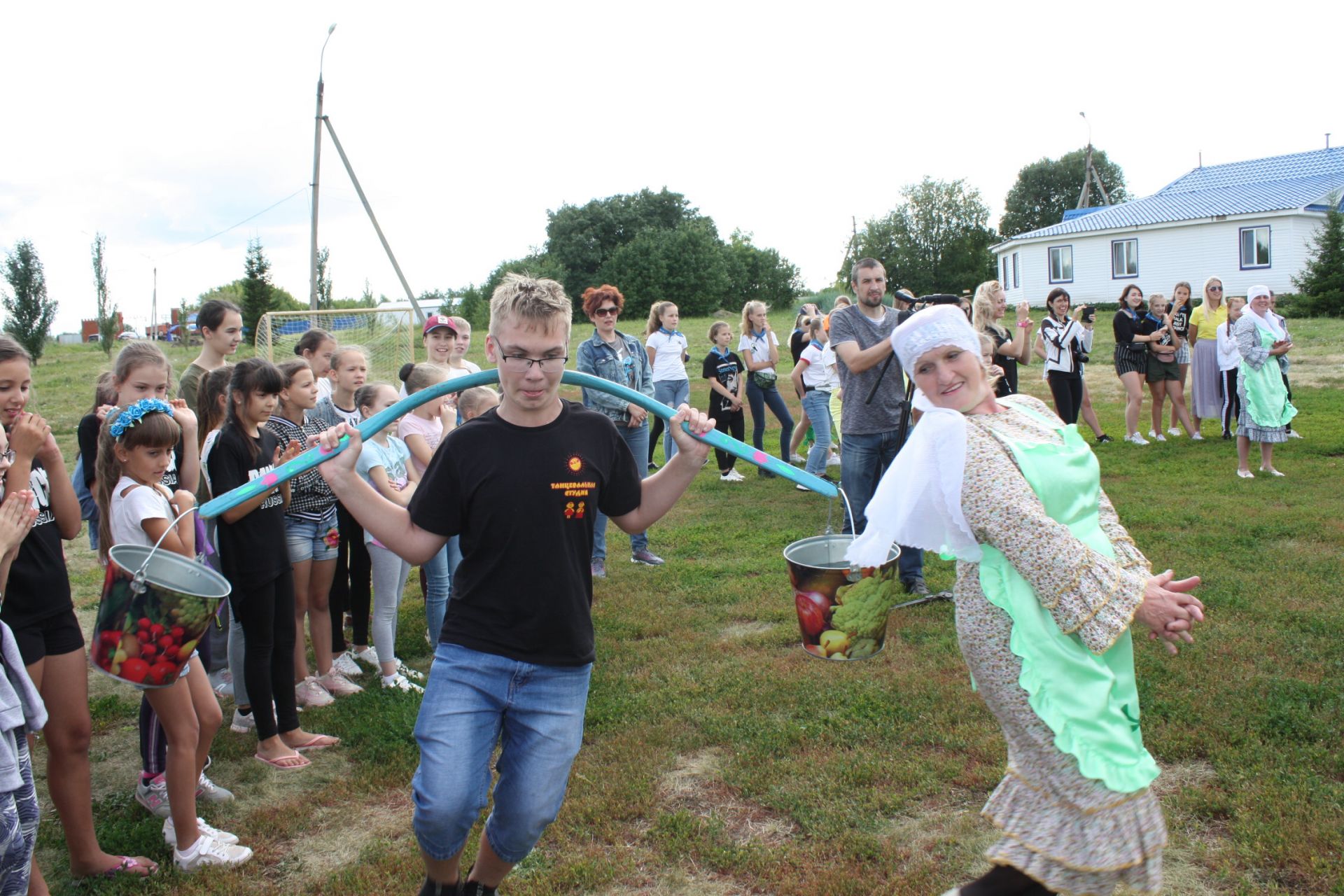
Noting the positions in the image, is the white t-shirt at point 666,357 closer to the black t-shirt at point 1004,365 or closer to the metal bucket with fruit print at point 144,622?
the black t-shirt at point 1004,365

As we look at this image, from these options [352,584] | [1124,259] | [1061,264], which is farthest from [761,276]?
[352,584]

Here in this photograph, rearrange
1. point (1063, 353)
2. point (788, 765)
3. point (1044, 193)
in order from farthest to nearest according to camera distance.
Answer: point (1044, 193) → point (1063, 353) → point (788, 765)

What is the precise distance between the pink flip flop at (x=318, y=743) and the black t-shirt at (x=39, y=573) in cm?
164

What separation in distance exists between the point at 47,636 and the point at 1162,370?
1288 centimetres

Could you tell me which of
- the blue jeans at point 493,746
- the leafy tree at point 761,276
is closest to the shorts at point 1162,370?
the blue jeans at point 493,746

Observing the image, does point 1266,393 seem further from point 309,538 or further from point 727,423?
point 309,538

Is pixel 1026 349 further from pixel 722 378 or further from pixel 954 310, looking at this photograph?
pixel 954 310

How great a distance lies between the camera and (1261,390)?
9.93m

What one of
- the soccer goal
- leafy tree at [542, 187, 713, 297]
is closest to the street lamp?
the soccer goal

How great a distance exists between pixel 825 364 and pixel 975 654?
27.7ft

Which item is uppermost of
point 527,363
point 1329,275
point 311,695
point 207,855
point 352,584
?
point 1329,275

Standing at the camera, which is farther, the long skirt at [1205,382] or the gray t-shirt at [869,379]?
the long skirt at [1205,382]

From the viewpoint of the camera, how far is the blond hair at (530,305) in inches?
114

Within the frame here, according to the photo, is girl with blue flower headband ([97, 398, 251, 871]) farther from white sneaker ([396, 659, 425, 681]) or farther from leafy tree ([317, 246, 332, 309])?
leafy tree ([317, 246, 332, 309])
